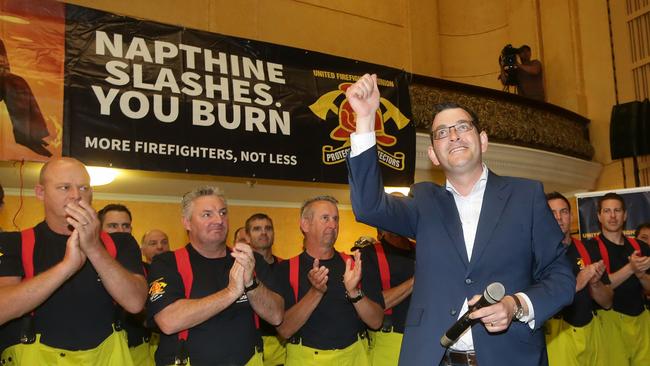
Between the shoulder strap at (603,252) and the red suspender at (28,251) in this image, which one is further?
the shoulder strap at (603,252)

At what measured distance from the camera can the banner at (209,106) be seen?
17.0ft

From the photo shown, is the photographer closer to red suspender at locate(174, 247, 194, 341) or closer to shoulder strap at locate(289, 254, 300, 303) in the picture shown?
shoulder strap at locate(289, 254, 300, 303)

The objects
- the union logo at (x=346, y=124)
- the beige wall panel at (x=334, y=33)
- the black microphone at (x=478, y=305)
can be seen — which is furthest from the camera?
the beige wall panel at (x=334, y=33)

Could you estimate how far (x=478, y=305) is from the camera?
180 centimetres

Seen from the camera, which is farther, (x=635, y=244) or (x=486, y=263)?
(x=635, y=244)

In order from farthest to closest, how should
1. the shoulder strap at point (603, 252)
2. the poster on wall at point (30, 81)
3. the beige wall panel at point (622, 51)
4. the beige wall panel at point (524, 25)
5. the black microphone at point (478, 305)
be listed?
the beige wall panel at point (524, 25) < the beige wall panel at point (622, 51) < the shoulder strap at point (603, 252) < the poster on wall at point (30, 81) < the black microphone at point (478, 305)

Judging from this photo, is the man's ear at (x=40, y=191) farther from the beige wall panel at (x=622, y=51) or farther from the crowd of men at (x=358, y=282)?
the beige wall panel at (x=622, y=51)

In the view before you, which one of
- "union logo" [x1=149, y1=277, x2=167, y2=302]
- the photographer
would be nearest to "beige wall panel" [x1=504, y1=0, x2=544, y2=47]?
the photographer

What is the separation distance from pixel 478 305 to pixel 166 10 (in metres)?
8.45

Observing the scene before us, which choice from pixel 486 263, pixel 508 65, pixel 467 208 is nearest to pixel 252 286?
pixel 467 208

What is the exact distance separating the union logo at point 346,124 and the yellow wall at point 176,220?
2847 millimetres

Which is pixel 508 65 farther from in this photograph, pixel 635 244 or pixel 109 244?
pixel 109 244

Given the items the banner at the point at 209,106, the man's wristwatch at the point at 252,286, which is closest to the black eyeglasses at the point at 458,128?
the man's wristwatch at the point at 252,286

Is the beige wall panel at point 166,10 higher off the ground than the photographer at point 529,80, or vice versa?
the beige wall panel at point 166,10
